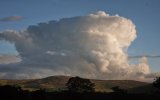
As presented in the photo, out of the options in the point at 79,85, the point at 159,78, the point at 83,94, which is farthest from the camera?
the point at 79,85

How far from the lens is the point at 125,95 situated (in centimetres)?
6109

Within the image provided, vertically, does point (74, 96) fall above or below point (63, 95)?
below

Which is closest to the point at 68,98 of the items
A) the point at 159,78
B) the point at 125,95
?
the point at 125,95

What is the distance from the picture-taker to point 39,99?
61.9 metres

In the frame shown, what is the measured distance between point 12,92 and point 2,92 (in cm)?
182

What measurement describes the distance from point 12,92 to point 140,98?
2237cm

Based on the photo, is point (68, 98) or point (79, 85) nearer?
point (68, 98)

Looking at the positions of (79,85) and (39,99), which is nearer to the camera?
(39,99)

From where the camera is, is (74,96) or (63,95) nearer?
(74,96)

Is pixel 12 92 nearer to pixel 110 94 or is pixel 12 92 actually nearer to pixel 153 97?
pixel 110 94

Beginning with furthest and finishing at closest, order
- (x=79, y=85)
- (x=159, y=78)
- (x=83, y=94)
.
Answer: (x=79, y=85), (x=159, y=78), (x=83, y=94)

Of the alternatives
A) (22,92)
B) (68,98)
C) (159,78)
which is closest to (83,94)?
(68,98)

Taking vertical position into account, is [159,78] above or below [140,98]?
above

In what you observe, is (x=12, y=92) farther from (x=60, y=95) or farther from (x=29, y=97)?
(x=60, y=95)
